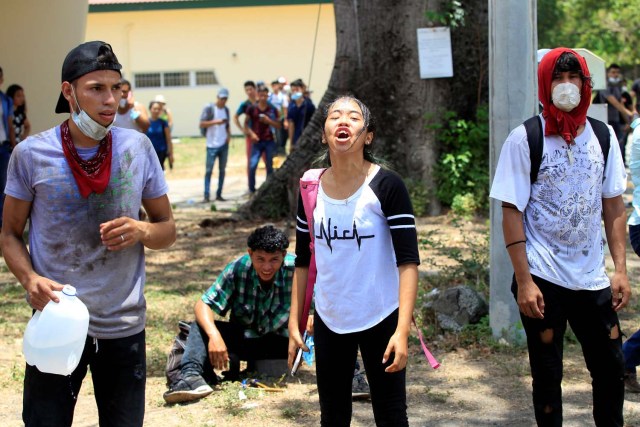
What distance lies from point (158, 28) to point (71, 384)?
2786cm

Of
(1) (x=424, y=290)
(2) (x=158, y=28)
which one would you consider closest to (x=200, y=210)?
(1) (x=424, y=290)

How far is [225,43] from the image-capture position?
99.3ft

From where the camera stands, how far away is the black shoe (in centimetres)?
567

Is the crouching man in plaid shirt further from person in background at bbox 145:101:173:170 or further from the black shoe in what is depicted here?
person in background at bbox 145:101:173:170

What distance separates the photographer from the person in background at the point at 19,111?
38.7ft

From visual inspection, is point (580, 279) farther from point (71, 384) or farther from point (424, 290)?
point (424, 290)

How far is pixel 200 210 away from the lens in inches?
558

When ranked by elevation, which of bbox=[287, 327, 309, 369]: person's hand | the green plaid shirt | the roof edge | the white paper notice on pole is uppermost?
the roof edge

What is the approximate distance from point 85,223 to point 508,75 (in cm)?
359

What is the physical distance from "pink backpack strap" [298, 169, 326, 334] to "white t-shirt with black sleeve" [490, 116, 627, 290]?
2.52 feet

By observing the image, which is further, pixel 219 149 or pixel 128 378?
pixel 219 149

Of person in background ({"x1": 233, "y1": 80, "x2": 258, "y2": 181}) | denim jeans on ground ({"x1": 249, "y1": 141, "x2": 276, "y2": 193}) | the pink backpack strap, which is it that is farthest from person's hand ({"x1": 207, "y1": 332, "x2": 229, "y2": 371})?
person in background ({"x1": 233, "y1": 80, "x2": 258, "y2": 181})

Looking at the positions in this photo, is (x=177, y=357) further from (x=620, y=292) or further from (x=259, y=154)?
(x=259, y=154)

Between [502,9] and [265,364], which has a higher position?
[502,9]
